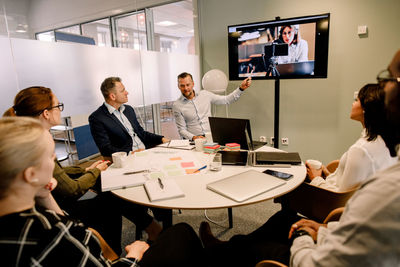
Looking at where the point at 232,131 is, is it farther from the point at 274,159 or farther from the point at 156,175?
the point at 156,175

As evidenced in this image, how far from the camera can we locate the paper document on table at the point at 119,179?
4.81 feet

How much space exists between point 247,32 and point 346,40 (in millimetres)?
1238

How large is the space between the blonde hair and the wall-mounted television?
122 inches

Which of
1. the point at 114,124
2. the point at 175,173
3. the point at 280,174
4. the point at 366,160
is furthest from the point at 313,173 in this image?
the point at 114,124

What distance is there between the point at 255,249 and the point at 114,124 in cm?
189

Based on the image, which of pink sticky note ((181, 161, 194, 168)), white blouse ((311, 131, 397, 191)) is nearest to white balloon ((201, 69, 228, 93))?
pink sticky note ((181, 161, 194, 168))

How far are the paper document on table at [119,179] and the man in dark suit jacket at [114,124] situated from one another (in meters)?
0.77

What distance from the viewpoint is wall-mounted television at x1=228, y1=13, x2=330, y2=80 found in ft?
10.1

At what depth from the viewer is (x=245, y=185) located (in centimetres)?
141

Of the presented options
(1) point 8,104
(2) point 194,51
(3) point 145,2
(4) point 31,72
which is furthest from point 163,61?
(1) point 8,104

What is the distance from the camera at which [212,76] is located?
3613 mm

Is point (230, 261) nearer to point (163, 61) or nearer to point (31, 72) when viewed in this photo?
point (31, 72)

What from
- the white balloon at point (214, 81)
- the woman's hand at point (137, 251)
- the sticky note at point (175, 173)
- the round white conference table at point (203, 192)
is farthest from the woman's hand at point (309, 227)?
the white balloon at point (214, 81)

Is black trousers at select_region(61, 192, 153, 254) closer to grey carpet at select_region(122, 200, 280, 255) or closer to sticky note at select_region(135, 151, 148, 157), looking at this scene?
Answer: sticky note at select_region(135, 151, 148, 157)
